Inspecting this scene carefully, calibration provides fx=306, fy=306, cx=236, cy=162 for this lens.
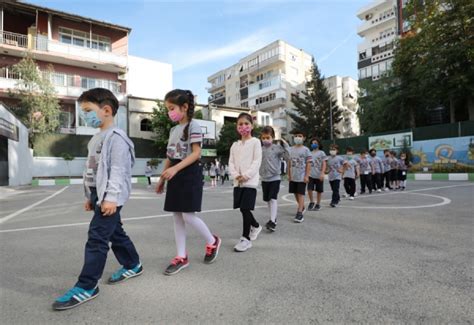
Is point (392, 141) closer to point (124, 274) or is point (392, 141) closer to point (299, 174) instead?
point (299, 174)

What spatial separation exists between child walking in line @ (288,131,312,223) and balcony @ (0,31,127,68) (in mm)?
28591

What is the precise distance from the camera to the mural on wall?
19484mm

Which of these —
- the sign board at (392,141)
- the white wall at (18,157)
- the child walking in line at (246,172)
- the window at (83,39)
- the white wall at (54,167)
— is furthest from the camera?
the window at (83,39)

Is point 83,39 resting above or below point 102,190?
above

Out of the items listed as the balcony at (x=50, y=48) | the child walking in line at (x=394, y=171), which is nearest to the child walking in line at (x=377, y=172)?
the child walking in line at (x=394, y=171)

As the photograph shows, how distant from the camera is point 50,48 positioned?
89.5ft

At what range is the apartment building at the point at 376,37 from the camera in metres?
43.8

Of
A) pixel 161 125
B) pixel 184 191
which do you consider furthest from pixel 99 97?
pixel 161 125

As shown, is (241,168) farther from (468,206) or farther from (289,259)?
(468,206)

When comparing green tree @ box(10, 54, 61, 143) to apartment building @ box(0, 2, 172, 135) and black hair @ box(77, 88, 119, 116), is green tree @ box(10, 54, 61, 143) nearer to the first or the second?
apartment building @ box(0, 2, 172, 135)

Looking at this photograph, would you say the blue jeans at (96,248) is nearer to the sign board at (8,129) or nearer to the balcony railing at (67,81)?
the sign board at (8,129)

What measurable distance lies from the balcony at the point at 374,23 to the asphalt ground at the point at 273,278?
47.9 metres

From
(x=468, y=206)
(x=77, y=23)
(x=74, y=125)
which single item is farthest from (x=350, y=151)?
(x=77, y=23)

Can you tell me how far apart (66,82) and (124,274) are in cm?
3039
